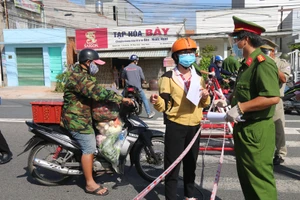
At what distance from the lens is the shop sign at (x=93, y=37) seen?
818 inches

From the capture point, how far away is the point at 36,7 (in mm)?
24594

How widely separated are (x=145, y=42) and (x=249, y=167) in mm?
18663

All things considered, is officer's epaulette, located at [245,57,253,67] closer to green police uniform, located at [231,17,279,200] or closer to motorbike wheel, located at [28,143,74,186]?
green police uniform, located at [231,17,279,200]

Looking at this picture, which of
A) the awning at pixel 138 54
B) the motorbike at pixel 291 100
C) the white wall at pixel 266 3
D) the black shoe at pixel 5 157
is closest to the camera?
the black shoe at pixel 5 157

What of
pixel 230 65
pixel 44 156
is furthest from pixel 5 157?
pixel 230 65

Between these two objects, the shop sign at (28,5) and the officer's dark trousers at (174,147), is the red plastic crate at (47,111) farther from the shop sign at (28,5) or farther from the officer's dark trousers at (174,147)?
the shop sign at (28,5)

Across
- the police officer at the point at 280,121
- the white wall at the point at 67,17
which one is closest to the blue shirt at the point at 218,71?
the police officer at the point at 280,121

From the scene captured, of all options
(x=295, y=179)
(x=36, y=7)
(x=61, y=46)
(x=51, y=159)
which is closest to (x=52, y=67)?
(x=61, y=46)

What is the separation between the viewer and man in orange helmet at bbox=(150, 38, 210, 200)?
9.53 feet

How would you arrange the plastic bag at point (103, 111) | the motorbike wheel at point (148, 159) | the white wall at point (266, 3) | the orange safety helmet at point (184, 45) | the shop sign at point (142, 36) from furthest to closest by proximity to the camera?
the white wall at point (266, 3)
the shop sign at point (142, 36)
the motorbike wheel at point (148, 159)
the plastic bag at point (103, 111)
the orange safety helmet at point (184, 45)

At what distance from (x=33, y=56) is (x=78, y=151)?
1961 centimetres

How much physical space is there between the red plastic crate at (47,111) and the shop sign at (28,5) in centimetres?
2155

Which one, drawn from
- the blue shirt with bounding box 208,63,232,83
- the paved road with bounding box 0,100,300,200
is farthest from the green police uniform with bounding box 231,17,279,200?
the blue shirt with bounding box 208,63,232,83

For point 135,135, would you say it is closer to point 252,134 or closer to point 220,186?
point 220,186
